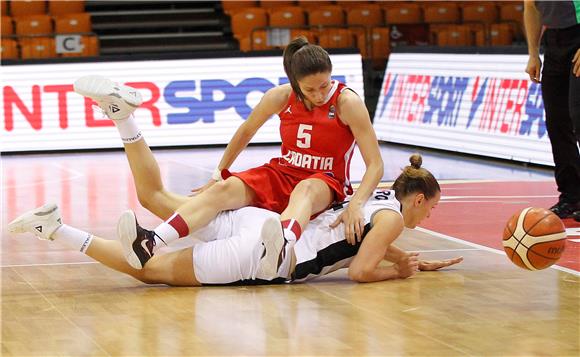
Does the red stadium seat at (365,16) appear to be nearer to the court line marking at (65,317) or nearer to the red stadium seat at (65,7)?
the red stadium seat at (65,7)

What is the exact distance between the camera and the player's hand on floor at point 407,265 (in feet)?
19.9

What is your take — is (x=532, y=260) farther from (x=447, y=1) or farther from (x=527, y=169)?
(x=447, y=1)

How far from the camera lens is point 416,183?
19.7 feet

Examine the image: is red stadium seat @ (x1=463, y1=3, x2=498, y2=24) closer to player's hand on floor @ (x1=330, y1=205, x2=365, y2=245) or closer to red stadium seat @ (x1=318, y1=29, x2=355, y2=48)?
red stadium seat @ (x1=318, y1=29, x2=355, y2=48)

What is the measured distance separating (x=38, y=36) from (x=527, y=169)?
878 centimetres

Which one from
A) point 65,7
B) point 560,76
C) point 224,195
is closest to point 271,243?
point 224,195

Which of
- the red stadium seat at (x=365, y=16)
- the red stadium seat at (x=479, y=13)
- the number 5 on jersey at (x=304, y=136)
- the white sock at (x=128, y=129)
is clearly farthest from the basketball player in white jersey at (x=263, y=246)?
the red stadium seat at (x=479, y=13)

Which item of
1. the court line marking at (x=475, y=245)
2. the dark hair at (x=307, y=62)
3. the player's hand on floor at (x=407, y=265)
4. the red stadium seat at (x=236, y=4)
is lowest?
the court line marking at (x=475, y=245)

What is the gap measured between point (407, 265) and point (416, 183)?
0.45 meters

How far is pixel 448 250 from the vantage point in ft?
23.4

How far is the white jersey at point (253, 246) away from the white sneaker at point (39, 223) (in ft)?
2.45

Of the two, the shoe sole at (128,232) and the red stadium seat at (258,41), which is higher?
the red stadium seat at (258,41)

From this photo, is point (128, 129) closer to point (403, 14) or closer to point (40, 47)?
point (40, 47)

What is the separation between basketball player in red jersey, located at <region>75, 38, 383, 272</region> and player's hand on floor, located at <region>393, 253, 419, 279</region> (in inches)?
14.0
